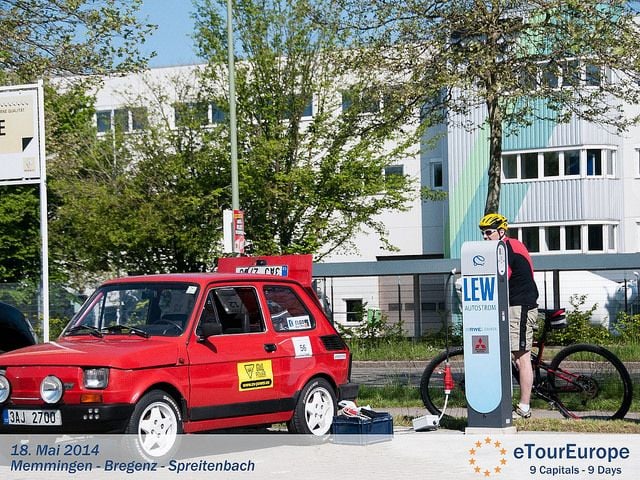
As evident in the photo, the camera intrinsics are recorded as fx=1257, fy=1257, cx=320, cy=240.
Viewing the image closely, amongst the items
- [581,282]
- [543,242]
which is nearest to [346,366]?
[581,282]

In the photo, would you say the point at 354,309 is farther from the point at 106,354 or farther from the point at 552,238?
the point at 106,354

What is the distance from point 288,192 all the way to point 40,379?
2423 cm

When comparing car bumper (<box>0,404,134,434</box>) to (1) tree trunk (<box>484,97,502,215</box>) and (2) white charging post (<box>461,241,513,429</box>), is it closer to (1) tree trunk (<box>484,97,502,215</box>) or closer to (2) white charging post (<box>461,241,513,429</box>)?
(2) white charging post (<box>461,241,513,429</box>)

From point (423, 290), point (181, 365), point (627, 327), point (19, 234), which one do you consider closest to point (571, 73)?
point (181, 365)

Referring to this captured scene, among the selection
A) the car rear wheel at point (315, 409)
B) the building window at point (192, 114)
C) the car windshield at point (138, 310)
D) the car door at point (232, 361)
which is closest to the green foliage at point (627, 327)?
the building window at point (192, 114)

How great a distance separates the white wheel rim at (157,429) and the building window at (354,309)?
67.4 feet

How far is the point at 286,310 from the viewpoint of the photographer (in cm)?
1182

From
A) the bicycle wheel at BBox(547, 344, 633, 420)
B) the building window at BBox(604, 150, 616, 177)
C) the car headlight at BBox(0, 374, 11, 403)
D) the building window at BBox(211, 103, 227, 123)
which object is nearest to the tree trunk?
the bicycle wheel at BBox(547, 344, 633, 420)

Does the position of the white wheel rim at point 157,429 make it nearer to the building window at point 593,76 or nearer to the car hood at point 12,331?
the car hood at point 12,331

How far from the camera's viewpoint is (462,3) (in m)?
18.1

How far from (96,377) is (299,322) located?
260 centimetres

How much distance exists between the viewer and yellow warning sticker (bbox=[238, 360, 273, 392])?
10.9 m

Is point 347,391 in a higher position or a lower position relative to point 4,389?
lower

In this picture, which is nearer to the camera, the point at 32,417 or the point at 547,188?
the point at 32,417
